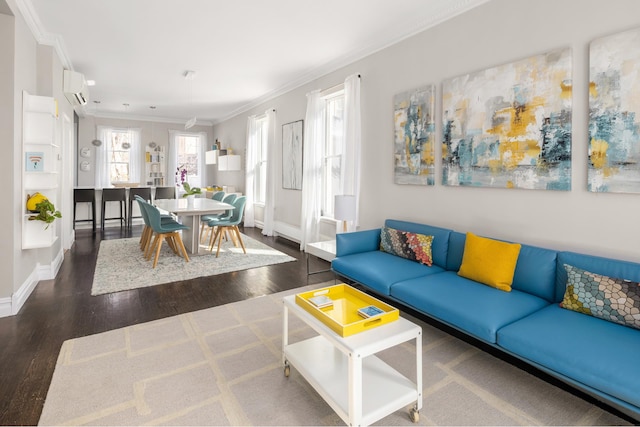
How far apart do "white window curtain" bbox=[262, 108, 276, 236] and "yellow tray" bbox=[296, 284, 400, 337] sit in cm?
452

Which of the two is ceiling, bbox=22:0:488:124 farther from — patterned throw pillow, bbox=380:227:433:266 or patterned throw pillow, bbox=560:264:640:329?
patterned throw pillow, bbox=560:264:640:329

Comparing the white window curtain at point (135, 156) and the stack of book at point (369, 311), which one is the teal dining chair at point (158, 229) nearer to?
the stack of book at point (369, 311)

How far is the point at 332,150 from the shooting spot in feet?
16.8

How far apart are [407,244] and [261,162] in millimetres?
4729

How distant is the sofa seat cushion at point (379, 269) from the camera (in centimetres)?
285

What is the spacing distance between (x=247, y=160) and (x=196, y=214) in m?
2.86

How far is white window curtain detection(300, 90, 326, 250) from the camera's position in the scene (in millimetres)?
5152

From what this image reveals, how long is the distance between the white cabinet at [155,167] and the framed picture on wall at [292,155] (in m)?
4.58

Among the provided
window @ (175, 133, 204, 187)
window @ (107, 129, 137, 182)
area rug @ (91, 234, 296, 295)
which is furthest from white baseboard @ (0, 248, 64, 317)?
window @ (175, 133, 204, 187)

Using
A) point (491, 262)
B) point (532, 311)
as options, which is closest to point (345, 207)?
point (491, 262)

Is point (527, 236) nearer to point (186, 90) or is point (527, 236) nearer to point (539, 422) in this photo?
point (539, 422)

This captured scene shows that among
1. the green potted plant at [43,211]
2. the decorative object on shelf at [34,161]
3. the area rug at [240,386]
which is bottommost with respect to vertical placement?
the area rug at [240,386]

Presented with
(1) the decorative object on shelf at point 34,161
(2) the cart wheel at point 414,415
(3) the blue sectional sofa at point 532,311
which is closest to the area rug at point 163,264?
(1) the decorative object on shelf at point 34,161

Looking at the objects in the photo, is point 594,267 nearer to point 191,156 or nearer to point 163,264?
point 163,264
